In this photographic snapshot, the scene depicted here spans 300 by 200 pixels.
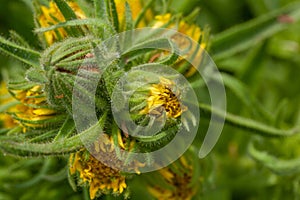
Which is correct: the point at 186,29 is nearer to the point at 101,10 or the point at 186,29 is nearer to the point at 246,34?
the point at 101,10

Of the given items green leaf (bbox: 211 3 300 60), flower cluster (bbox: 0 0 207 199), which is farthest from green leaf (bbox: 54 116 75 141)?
green leaf (bbox: 211 3 300 60)

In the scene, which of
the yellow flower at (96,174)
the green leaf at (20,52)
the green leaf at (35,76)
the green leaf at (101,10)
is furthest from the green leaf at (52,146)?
the green leaf at (101,10)

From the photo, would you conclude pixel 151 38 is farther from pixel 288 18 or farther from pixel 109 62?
pixel 288 18

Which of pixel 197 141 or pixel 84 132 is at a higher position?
pixel 84 132

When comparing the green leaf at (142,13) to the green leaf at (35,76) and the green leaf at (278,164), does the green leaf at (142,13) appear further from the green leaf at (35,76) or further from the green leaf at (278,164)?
the green leaf at (278,164)

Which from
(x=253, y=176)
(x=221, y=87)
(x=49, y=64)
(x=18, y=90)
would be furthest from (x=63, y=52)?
(x=253, y=176)

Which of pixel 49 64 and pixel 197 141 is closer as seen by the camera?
pixel 49 64
